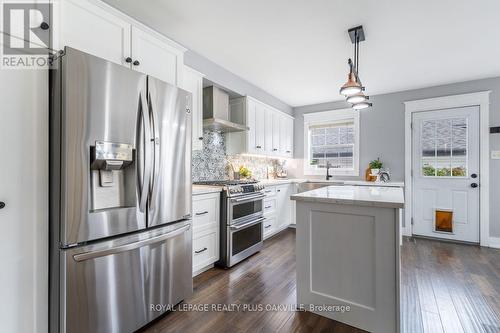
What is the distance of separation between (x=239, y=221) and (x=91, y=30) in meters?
2.27

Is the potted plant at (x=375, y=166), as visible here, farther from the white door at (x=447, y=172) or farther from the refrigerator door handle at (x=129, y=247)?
the refrigerator door handle at (x=129, y=247)

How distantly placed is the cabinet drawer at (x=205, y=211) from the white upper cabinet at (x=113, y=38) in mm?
1227

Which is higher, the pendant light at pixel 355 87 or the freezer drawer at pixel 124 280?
the pendant light at pixel 355 87

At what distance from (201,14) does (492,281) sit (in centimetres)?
393

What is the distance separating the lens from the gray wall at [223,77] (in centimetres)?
295

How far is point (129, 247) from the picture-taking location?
161cm

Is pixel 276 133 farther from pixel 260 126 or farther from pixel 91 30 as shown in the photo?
pixel 91 30

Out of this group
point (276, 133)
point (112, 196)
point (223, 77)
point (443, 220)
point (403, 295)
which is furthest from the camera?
point (276, 133)

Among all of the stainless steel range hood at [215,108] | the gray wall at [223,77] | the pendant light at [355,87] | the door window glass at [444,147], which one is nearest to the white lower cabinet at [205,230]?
the stainless steel range hood at [215,108]

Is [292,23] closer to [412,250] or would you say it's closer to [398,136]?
[398,136]

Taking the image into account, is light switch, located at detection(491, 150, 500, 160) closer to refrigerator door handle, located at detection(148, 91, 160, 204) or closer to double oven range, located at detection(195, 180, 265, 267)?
double oven range, located at detection(195, 180, 265, 267)

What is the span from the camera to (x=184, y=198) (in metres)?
2.06

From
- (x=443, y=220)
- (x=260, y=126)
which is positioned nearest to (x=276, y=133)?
(x=260, y=126)

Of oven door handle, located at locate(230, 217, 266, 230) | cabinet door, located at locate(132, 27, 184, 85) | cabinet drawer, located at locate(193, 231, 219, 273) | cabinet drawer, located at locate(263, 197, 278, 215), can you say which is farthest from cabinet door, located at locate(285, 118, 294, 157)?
cabinet door, located at locate(132, 27, 184, 85)
